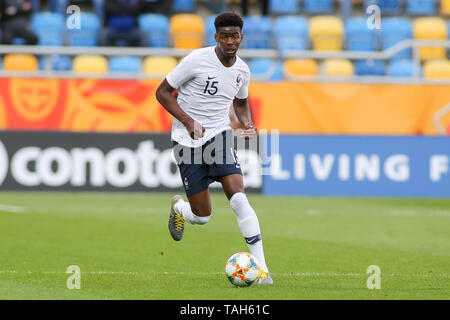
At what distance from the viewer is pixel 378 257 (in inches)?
406

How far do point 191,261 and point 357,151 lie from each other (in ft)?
30.5

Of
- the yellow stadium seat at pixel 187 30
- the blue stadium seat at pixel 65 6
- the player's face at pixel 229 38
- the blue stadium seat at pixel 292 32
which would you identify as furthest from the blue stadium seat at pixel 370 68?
the player's face at pixel 229 38

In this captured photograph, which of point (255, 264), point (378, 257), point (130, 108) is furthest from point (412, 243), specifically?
point (130, 108)

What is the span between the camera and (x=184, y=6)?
22.9 m

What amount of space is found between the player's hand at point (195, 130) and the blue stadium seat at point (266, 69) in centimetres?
1085

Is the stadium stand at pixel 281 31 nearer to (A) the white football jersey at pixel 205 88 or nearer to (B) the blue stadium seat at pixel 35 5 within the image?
(B) the blue stadium seat at pixel 35 5

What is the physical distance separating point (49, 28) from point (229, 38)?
1331 centimetres

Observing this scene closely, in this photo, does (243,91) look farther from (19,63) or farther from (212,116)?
(19,63)

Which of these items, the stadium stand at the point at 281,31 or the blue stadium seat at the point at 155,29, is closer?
the stadium stand at the point at 281,31

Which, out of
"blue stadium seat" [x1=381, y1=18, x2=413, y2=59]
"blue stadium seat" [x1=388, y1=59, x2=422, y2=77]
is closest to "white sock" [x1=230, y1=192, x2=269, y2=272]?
"blue stadium seat" [x1=388, y1=59, x2=422, y2=77]

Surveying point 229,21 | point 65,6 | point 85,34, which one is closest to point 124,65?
point 85,34

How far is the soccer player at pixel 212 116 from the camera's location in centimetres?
830

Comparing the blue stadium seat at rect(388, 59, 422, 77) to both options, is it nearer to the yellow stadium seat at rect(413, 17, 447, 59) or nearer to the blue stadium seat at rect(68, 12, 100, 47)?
the yellow stadium seat at rect(413, 17, 447, 59)
